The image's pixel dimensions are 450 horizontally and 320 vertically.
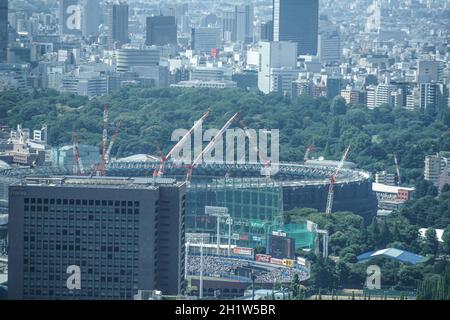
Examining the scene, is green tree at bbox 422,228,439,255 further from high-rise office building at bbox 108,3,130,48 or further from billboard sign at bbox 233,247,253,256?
high-rise office building at bbox 108,3,130,48

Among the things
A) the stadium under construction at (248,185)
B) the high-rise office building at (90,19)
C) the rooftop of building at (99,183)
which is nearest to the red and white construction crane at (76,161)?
the stadium under construction at (248,185)

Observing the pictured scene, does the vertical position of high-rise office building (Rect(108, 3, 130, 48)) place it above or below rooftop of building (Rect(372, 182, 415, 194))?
above

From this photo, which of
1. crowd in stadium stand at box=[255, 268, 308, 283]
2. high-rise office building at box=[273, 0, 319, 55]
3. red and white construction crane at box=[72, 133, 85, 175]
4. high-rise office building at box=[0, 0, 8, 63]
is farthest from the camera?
high-rise office building at box=[273, 0, 319, 55]

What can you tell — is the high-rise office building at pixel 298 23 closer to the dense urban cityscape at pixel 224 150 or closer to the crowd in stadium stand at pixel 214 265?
the dense urban cityscape at pixel 224 150

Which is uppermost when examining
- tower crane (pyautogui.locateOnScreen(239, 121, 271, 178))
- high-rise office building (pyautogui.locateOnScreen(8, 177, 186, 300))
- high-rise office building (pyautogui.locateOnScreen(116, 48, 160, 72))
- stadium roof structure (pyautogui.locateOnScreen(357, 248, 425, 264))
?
high-rise office building (pyautogui.locateOnScreen(8, 177, 186, 300))

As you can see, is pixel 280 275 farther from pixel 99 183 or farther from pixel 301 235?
pixel 99 183

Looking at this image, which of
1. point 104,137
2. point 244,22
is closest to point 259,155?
point 104,137

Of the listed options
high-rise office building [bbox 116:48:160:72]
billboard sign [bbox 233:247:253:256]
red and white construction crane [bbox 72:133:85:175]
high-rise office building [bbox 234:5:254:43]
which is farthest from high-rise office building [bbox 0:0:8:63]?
billboard sign [bbox 233:247:253:256]
